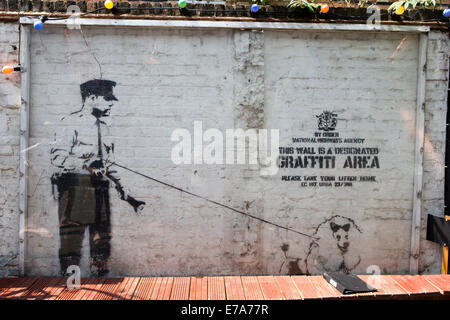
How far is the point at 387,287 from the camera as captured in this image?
373 centimetres

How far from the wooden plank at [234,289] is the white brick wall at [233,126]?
79 centimetres

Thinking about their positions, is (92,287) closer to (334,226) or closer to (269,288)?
(269,288)

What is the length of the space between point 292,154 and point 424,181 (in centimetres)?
189

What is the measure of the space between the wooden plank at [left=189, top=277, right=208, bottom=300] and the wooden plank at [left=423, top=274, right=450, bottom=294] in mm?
2485

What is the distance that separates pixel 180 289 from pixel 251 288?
0.77 m

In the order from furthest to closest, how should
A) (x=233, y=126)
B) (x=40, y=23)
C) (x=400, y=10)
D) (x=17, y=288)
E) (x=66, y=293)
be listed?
(x=233, y=126), (x=400, y=10), (x=40, y=23), (x=17, y=288), (x=66, y=293)

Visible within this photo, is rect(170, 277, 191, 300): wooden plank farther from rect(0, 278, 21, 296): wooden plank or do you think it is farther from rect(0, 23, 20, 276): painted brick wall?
rect(0, 23, 20, 276): painted brick wall

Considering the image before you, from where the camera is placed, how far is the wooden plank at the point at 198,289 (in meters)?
3.53

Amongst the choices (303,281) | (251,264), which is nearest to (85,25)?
(251,264)

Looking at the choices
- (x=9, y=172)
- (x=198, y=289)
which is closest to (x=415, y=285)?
(x=198, y=289)

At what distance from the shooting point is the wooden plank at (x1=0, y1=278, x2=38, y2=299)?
142 inches

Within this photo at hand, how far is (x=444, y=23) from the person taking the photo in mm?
4734

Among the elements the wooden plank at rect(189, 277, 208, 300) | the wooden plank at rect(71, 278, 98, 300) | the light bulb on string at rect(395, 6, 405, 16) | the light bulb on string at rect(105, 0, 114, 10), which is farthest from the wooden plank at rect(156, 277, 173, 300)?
the light bulb on string at rect(395, 6, 405, 16)

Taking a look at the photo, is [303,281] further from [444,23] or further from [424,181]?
[444,23]
